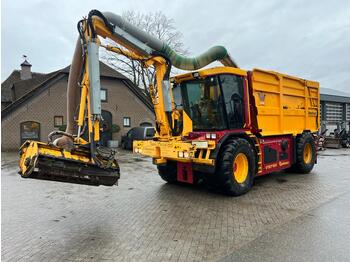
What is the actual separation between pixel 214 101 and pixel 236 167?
A: 5.37ft

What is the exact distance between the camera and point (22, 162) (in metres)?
4.46

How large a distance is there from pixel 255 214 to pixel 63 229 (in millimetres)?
3296

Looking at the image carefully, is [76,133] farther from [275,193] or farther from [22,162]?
[275,193]

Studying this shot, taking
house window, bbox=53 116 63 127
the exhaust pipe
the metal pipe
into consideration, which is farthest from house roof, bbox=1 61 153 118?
the exhaust pipe

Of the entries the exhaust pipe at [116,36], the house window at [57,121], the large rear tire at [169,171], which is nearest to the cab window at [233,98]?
the exhaust pipe at [116,36]

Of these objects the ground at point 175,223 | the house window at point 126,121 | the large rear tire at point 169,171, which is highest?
the house window at point 126,121

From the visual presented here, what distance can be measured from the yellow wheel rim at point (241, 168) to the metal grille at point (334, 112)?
23030mm

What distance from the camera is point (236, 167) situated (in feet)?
22.8

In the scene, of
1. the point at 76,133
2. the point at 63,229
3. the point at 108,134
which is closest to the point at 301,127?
the point at 76,133

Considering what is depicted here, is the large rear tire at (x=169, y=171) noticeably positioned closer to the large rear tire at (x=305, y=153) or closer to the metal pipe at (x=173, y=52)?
the metal pipe at (x=173, y=52)

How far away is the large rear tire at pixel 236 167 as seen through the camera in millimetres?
6418

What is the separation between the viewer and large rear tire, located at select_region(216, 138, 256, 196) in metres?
6.42

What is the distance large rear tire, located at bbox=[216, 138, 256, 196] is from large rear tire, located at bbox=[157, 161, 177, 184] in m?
1.70

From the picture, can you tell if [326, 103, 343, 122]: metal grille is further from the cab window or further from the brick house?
the cab window
